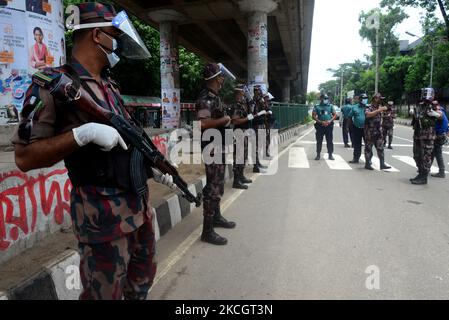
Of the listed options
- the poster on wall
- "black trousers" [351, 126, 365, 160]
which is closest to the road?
"black trousers" [351, 126, 365, 160]

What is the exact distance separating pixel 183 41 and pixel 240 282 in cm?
1926

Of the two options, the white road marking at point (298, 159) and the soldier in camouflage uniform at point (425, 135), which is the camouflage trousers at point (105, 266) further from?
the white road marking at point (298, 159)

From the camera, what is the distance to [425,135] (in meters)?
7.20

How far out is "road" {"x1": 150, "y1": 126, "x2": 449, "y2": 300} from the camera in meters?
2.99

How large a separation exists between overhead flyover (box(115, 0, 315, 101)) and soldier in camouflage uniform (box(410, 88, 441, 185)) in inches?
243

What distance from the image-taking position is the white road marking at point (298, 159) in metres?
9.48

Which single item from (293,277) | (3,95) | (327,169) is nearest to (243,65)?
(327,169)

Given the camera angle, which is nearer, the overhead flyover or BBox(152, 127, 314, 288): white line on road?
BBox(152, 127, 314, 288): white line on road

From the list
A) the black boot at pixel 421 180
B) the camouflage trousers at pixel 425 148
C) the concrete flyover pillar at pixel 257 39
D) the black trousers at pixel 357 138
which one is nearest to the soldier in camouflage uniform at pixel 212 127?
the black boot at pixel 421 180

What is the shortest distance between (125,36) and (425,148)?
6797 mm

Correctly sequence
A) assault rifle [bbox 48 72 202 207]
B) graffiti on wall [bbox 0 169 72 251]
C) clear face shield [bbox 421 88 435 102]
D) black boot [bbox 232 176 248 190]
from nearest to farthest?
assault rifle [bbox 48 72 202 207], graffiti on wall [bbox 0 169 72 251], black boot [bbox 232 176 248 190], clear face shield [bbox 421 88 435 102]

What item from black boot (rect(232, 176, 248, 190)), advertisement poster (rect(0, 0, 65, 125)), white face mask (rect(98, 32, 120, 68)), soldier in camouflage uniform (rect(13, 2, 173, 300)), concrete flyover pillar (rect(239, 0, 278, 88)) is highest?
concrete flyover pillar (rect(239, 0, 278, 88))

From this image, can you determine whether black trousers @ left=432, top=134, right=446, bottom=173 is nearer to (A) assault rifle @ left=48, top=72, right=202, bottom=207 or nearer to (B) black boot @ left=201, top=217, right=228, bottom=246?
(B) black boot @ left=201, top=217, right=228, bottom=246

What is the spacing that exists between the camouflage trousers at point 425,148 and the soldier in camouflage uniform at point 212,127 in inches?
187
